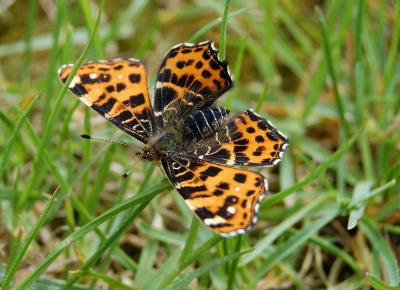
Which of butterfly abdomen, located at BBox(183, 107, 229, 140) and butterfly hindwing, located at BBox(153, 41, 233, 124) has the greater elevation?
butterfly hindwing, located at BBox(153, 41, 233, 124)

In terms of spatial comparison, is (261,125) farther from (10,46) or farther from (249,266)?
(10,46)

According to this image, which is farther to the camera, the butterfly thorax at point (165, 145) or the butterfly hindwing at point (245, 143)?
the butterfly thorax at point (165, 145)

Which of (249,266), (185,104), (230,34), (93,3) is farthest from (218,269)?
(93,3)

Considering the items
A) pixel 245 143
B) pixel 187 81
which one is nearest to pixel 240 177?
pixel 245 143

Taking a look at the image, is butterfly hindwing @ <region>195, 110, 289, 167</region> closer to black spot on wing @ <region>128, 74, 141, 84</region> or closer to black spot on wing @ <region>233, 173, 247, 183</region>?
black spot on wing @ <region>233, 173, 247, 183</region>

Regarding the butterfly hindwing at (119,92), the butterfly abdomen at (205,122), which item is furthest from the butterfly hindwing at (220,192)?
the butterfly hindwing at (119,92)

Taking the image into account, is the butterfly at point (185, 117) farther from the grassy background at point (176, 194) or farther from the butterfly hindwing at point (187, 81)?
the grassy background at point (176, 194)

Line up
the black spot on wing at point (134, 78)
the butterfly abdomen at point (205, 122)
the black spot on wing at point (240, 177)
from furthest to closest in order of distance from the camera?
the black spot on wing at point (134, 78)
the butterfly abdomen at point (205, 122)
the black spot on wing at point (240, 177)

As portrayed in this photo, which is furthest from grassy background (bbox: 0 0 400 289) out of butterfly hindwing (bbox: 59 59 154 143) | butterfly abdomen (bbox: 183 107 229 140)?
butterfly abdomen (bbox: 183 107 229 140)
